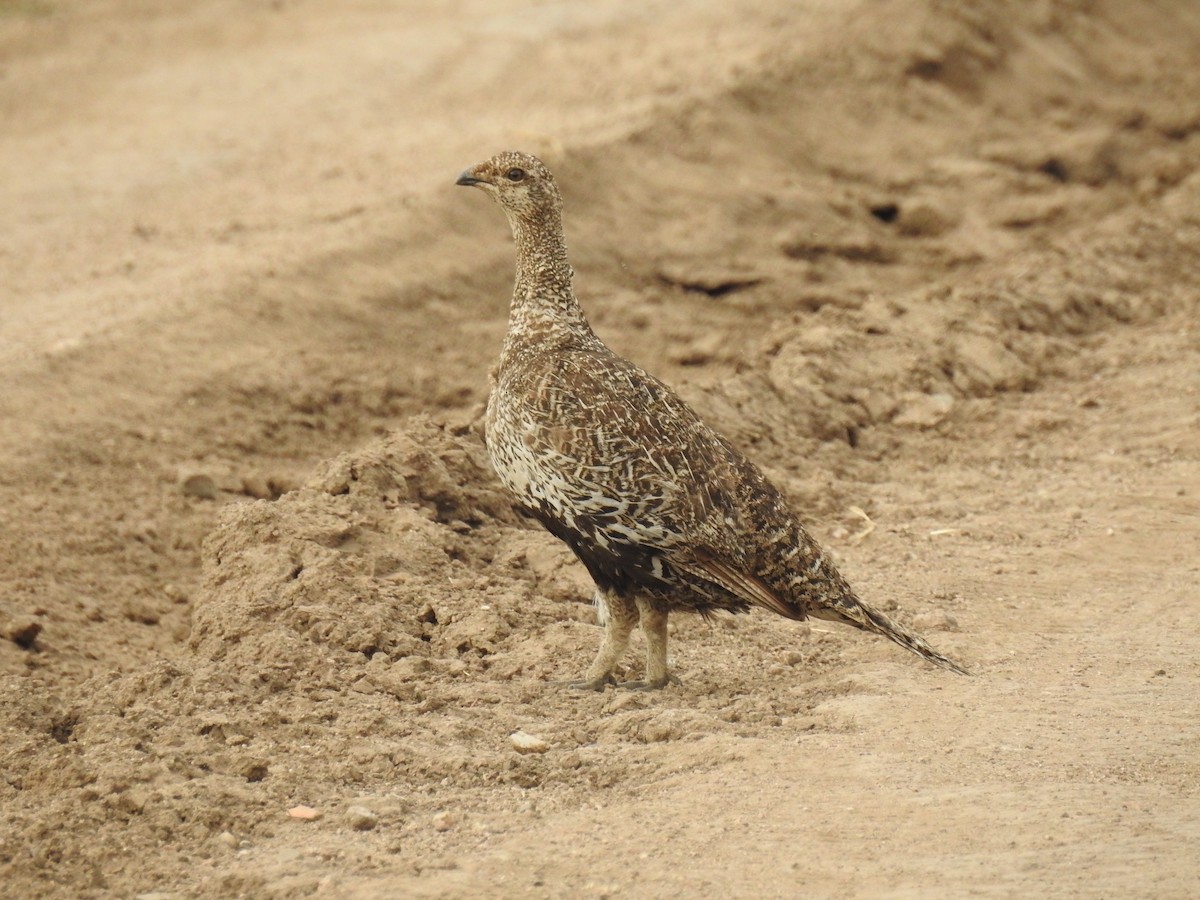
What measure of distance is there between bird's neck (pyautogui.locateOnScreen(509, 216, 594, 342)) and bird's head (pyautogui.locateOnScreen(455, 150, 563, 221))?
53 mm

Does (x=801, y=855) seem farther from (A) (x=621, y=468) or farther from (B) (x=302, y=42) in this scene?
(B) (x=302, y=42)

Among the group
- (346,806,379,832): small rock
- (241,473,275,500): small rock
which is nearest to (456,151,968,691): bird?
(346,806,379,832): small rock

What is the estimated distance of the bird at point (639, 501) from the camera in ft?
20.5

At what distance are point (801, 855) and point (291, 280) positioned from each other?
22.8 feet

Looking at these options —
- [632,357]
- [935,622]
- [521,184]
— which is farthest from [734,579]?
[632,357]

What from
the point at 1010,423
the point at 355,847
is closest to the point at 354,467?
the point at 355,847

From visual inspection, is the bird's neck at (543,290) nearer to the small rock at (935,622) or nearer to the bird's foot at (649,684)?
the bird's foot at (649,684)

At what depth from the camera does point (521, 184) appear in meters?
7.16

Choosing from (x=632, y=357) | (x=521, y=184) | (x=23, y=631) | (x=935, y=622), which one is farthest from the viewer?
(x=632, y=357)

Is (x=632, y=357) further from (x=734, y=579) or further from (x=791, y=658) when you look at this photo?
(x=734, y=579)

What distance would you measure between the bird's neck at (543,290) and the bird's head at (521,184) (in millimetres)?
53

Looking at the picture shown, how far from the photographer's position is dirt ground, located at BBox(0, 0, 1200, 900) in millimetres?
5422

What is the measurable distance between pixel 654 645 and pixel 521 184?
7.01 ft

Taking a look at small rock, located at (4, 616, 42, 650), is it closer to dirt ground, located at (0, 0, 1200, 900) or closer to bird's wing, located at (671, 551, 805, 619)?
dirt ground, located at (0, 0, 1200, 900)
